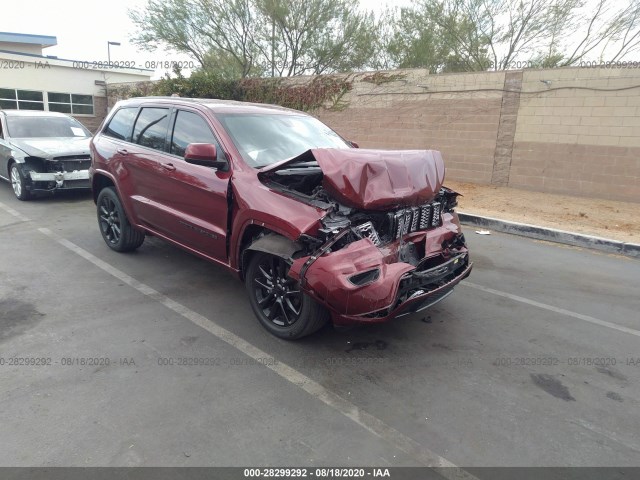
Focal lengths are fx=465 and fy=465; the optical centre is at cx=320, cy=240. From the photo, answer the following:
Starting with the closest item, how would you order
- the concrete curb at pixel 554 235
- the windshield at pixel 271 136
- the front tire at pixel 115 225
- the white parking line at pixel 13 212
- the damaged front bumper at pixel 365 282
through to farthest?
the damaged front bumper at pixel 365 282
the windshield at pixel 271 136
the front tire at pixel 115 225
the concrete curb at pixel 554 235
the white parking line at pixel 13 212

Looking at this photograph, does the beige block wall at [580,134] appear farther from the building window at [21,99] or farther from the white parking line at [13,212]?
the building window at [21,99]

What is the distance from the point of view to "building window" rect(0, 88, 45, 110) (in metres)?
23.8

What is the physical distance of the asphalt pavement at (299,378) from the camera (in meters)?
2.59

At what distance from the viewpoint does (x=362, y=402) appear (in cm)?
301

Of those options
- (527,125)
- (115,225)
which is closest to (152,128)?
(115,225)

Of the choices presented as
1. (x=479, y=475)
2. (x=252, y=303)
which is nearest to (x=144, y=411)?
(x=252, y=303)

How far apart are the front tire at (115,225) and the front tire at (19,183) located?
371cm

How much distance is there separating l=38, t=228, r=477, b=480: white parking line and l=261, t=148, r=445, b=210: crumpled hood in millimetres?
1327

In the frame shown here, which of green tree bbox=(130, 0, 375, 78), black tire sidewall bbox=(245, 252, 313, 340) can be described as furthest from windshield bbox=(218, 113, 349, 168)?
green tree bbox=(130, 0, 375, 78)

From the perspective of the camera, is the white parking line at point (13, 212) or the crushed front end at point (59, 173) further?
the crushed front end at point (59, 173)

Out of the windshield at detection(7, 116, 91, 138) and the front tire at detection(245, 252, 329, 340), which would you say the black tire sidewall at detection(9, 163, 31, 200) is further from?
the front tire at detection(245, 252, 329, 340)

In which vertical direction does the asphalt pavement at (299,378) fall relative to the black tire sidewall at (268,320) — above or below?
below

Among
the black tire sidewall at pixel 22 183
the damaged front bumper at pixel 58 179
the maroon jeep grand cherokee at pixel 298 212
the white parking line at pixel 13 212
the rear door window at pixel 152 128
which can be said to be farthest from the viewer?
the black tire sidewall at pixel 22 183

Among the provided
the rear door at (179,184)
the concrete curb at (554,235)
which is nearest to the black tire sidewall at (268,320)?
the rear door at (179,184)
